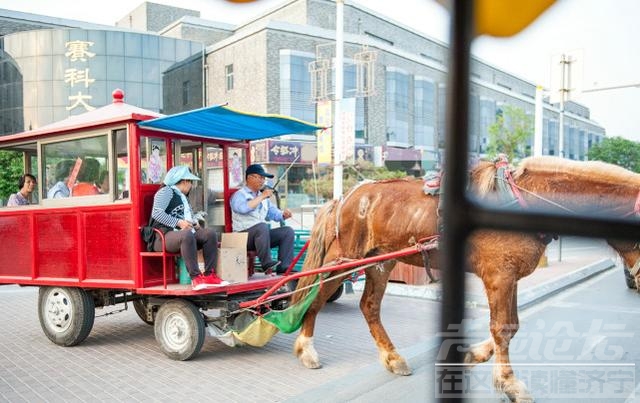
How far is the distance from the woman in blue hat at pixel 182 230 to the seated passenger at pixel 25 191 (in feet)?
5.51

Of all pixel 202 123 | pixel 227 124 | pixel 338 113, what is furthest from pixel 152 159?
pixel 338 113

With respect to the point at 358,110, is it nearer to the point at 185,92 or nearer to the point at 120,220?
the point at 185,92

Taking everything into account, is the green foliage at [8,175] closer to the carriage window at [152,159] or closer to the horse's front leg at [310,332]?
the carriage window at [152,159]

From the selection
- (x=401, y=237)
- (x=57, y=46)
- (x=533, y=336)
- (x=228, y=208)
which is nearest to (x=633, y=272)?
(x=401, y=237)

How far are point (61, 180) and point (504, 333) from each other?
406 cm

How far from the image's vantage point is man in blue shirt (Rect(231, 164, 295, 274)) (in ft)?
16.8

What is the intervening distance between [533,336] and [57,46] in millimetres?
26722

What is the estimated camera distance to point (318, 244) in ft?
14.9

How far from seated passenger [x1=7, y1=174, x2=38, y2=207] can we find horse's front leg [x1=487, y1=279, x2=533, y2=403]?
176 inches

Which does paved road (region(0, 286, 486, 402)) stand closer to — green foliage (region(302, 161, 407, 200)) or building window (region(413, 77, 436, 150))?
building window (region(413, 77, 436, 150))

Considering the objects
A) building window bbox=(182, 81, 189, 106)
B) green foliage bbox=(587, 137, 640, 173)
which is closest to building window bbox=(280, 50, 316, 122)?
building window bbox=(182, 81, 189, 106)

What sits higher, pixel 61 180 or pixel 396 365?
pixel 61 180

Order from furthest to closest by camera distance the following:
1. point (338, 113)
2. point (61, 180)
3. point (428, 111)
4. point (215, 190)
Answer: point (338, 113)
point (215, 190)
point (61, 180)
point (428, 111)

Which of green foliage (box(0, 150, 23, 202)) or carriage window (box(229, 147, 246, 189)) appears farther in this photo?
green foliage (box(0, 150, 23, 202))
